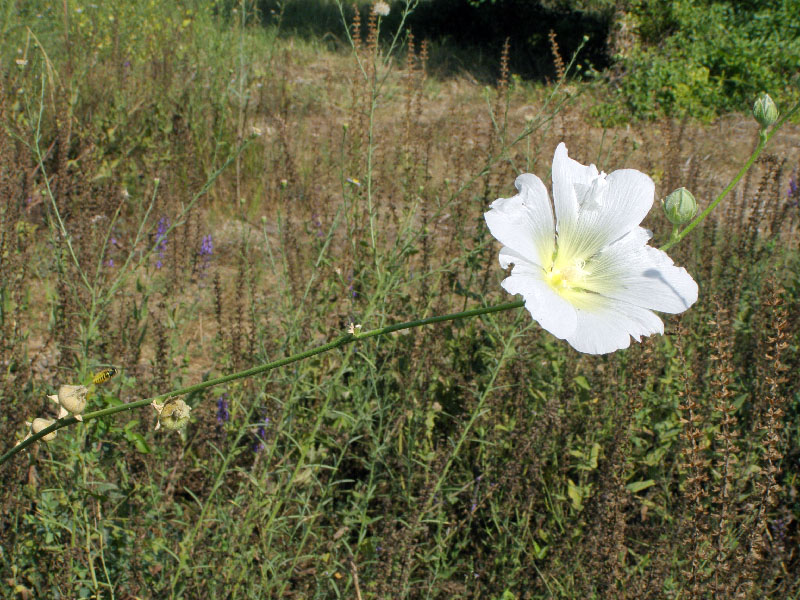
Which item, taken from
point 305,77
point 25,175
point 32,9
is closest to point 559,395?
point 25,175

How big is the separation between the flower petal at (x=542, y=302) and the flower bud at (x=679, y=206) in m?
0.18

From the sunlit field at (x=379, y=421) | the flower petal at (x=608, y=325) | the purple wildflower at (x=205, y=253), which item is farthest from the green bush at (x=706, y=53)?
the flower petal at (x=608, y=325)

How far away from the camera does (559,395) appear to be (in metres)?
2.36

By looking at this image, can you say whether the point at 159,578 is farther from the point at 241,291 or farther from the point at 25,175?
the point at 25,175

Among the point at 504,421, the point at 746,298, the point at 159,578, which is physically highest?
the point at 746,298

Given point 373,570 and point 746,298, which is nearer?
point 373,570

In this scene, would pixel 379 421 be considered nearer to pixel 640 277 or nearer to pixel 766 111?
pixel 640 277

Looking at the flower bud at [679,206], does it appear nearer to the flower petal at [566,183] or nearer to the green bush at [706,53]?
the flower petal at [566,183]

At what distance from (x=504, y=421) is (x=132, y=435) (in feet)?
4.17

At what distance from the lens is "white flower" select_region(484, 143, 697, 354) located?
88 centimetres

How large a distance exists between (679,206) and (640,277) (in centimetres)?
11

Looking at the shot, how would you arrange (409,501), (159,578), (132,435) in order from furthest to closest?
1. (409,501)
2. (159,578)
3. (132,435)

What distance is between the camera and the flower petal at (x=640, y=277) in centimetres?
92

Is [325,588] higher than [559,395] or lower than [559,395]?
lower
